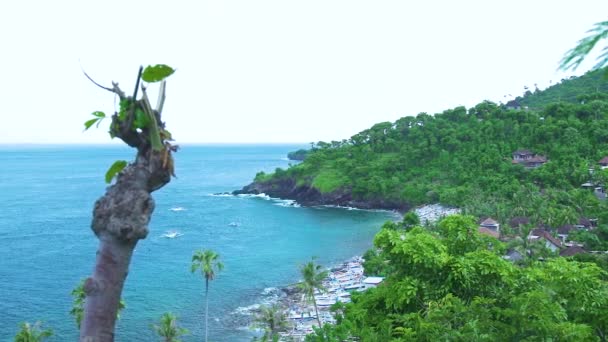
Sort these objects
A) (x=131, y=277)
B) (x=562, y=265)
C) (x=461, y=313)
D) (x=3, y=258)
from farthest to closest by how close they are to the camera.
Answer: (x=3, y=258), (x=131, y=277), (x=562, y=265), (x=461, y=313)

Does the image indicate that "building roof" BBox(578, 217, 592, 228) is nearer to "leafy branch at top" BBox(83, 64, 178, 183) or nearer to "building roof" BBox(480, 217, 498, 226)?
"building roof" BBox(480, 217, 498, 226)

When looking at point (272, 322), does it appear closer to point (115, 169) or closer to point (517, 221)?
point (115, 169)

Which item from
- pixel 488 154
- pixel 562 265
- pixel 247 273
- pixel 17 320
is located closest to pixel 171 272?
pixel 247 273

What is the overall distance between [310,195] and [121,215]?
220ft

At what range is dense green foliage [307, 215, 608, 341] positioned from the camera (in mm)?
8727

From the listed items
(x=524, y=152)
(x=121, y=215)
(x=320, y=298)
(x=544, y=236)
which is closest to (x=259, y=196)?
(x=524, y=152)

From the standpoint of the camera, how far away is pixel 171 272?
3731cm

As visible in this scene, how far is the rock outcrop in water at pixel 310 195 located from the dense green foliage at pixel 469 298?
1972 inches

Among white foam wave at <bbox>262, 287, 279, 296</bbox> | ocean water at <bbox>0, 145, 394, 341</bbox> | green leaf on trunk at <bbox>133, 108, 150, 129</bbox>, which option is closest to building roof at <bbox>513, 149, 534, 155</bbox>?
ocean water at <bbox>0, 145, 394, 341</bbox>

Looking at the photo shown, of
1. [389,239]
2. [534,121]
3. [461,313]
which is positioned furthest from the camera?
[534,121]

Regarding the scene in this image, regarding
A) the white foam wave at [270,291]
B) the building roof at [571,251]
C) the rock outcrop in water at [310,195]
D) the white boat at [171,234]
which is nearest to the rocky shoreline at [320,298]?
the white foam wave at [270,291]

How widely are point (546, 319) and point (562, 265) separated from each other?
225 cm

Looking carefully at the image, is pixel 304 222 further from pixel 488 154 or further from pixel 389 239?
pixel 389 239

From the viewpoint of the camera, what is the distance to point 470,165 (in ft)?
204
